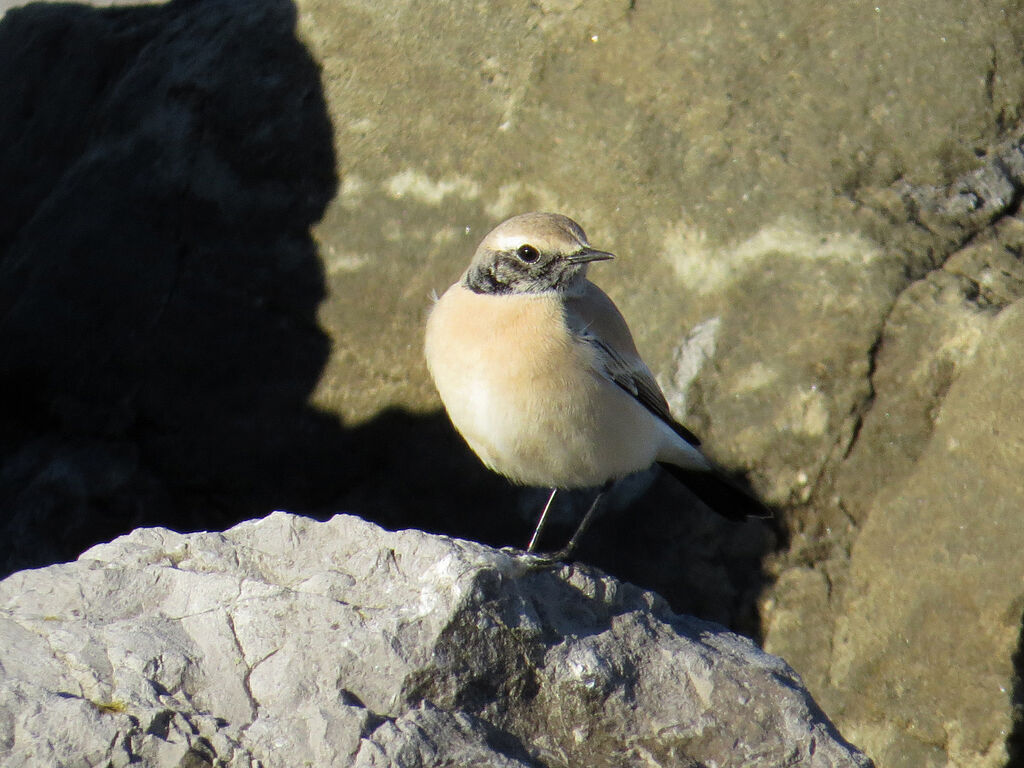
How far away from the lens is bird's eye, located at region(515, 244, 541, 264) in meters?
5.50

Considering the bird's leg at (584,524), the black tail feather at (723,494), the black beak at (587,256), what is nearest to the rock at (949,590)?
the black tail feather at (723,494)

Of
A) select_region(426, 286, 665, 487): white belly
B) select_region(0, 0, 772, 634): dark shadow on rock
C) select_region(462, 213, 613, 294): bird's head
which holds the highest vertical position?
select_region(462, 213, 613, 294): bird's head

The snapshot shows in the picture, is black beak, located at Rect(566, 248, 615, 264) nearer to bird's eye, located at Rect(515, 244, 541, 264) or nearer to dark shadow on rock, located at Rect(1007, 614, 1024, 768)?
bird's eye, located at Rect(515, 244, 541, 264)

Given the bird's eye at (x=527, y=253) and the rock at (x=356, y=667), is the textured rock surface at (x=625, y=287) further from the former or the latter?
the rock at (x=356, y=667)

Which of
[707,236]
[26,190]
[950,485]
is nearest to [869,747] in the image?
[950,485]

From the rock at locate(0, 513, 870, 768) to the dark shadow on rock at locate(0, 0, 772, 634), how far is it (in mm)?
2243

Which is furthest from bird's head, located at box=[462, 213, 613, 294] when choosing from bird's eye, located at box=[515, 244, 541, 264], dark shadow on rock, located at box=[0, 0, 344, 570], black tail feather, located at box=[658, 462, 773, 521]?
dark shadow on rock, located at box=[0, 0, 344, 570]

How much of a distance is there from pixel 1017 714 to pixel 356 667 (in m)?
3.54

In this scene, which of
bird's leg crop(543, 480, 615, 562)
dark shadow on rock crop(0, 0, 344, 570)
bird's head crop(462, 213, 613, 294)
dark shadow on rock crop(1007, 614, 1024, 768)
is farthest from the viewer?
dark shadow on rock crop(0, 0, 344, 570)

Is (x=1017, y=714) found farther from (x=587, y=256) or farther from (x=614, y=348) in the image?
(x=587, y=256)

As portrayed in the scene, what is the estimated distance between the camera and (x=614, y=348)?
18.7 feet

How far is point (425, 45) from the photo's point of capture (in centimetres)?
763

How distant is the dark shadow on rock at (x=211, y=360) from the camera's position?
684cm

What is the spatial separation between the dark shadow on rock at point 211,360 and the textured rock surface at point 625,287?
0.02 meters
